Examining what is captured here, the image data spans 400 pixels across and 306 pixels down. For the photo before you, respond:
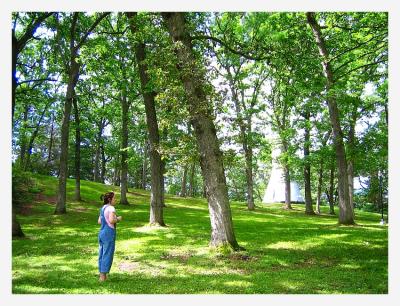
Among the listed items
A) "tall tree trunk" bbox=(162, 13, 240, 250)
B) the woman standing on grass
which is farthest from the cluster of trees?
the woman standing on grass

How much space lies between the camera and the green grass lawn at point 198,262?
8.54m

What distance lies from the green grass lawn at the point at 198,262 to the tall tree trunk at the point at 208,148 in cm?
87

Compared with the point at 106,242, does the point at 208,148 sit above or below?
above

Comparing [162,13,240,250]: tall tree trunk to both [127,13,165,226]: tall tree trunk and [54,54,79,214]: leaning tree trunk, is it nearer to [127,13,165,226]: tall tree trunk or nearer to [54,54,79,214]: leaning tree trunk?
[127,13,165,226]: tall tree trunk

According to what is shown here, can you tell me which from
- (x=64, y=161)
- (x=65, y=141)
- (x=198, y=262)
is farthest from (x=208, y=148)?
(x=65, y=141)

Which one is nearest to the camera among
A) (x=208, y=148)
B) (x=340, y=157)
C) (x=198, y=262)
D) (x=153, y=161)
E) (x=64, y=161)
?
(x=198, y=262)

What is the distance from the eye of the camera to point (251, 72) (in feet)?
114

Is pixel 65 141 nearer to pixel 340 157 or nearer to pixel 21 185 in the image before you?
pixel 21 185

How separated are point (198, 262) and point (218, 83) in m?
5.60

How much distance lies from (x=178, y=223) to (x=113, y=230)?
12.3m

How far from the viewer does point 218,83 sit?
12180mm

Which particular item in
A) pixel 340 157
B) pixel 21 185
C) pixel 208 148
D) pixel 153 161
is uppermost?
pixel 208 148
